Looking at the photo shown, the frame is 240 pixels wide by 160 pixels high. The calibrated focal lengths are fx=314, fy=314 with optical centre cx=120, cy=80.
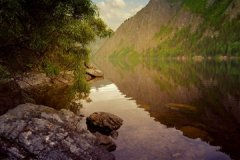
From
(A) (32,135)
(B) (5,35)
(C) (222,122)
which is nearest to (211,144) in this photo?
(C) (222,122)

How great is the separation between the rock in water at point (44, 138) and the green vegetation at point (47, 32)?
24.1 ft

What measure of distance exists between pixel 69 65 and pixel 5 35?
9.21 metres

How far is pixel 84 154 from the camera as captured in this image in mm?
15648

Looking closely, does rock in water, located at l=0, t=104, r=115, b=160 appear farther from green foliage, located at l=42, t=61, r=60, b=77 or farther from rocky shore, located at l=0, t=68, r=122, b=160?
green foliage, located at l=42, t=61, r=60, b=77

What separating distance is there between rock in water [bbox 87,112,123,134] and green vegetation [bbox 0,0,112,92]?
717cm

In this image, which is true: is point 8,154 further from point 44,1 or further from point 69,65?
point 69,65

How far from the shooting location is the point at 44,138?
15727mm

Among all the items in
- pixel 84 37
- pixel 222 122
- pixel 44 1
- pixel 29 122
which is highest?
pixel 44 1

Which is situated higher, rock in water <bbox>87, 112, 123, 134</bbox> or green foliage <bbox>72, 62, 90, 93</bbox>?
green foliage <bbox>72, 62, 90, 93</bbox>

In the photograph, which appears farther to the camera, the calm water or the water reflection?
the calm water

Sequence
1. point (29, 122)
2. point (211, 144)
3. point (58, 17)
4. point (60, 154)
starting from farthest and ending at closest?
point (58, 17) → point (211, 144) → point (29, 122) → point (60, 154)

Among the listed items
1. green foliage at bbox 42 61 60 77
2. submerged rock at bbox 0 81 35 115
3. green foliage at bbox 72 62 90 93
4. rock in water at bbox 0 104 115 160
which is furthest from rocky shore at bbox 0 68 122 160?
green foliage at bbox 72 62 90 93

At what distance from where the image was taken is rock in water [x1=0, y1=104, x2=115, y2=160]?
1519 centimetres

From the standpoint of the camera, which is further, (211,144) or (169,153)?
(211,144)
